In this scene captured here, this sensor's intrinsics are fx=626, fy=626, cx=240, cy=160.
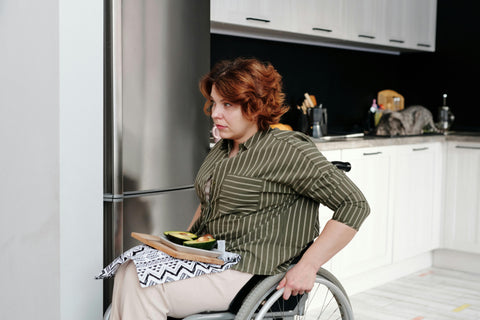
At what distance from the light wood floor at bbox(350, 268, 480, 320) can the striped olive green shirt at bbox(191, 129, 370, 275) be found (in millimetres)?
1748

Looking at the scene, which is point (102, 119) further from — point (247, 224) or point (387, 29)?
point (387, 29)

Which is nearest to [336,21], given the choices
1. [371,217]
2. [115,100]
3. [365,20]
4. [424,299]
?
[365,20]

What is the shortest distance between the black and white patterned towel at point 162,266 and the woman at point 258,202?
2cm

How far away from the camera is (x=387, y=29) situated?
4.40 metres

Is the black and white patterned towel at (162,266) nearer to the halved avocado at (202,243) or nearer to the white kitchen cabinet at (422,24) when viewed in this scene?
the halved avocado at (202,243)

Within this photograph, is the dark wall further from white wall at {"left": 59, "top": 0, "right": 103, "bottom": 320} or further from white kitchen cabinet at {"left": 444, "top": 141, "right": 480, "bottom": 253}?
white wall at {"left": 59, "top": 0, "right": 103, "bottom": 320}

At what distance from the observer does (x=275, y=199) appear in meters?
1.66

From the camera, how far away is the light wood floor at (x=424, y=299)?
10.8 ft

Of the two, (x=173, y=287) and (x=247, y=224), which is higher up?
(x=247, y=224)

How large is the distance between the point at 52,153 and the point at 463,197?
307cm

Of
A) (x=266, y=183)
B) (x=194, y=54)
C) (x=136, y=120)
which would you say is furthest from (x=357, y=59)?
(x=266, y=183)

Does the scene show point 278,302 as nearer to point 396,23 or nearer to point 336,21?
point 336,21

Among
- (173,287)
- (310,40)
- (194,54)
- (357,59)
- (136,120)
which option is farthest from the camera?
(357,59)

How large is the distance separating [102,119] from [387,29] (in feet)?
9.23
